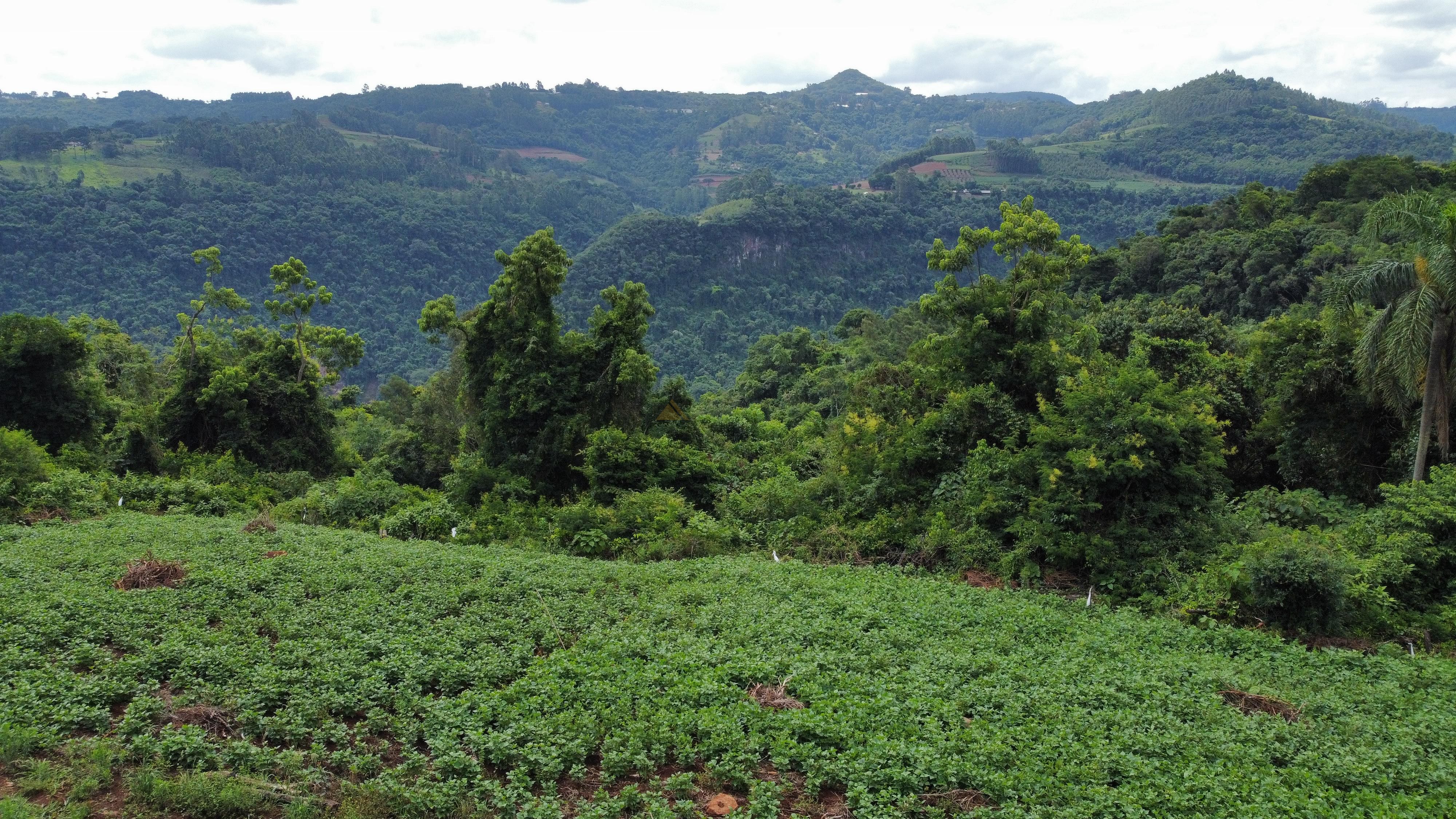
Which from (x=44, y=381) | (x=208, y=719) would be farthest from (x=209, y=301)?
(x=208, y=719)

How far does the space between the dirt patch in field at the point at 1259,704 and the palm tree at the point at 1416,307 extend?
286 inches

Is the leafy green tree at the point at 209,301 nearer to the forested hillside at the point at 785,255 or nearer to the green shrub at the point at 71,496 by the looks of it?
the green shrub at the point at 71,496

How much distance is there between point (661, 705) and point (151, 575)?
7.12 meters

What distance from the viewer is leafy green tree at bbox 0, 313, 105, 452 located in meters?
20.9

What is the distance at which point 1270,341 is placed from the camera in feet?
52.8

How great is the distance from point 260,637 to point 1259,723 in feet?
31.4

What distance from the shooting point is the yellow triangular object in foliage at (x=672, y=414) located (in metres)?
20.3

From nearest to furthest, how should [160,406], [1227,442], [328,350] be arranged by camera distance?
1. [1227,442]
2. [160,406]
3. [328,350]

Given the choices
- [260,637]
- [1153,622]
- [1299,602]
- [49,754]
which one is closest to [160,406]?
[260,637]

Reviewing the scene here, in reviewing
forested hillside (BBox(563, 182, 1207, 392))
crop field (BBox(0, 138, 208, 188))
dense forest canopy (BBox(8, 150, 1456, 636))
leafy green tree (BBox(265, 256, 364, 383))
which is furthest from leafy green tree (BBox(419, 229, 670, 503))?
crop field (BBox(0, 138, 208, 188))

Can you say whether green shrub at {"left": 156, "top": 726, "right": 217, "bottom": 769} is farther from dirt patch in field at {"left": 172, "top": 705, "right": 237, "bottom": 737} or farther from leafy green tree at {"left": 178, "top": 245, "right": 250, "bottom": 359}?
leafy green tree at {"left": 178, "top": 245, "right": 250, "bottom": 359}

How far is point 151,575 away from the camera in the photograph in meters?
10.3

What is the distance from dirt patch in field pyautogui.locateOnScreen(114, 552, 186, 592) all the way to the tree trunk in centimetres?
1713

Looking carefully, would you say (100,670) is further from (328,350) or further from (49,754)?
(328,350)
